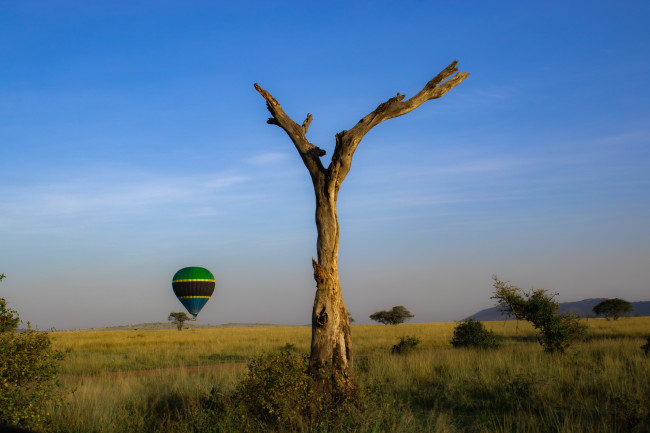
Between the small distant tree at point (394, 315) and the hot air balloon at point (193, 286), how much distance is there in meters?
35.2

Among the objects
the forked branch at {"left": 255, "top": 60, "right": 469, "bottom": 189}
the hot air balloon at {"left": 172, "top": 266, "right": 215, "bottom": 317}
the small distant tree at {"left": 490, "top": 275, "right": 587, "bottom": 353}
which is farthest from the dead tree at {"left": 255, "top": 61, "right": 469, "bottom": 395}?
the hot air balloon at {"left": 172, "top": 266, "right": 215, "bottom": 317}

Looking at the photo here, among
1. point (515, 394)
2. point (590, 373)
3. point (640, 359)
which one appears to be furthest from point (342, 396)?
point (640, 359)

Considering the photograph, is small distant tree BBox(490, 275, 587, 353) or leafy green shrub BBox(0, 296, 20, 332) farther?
small distant tree BBox(490, 275, 587, 353)

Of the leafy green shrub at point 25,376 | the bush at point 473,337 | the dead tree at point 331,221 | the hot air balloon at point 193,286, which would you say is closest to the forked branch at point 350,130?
the dead tree at point 331,221

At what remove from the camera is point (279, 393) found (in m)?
7.23

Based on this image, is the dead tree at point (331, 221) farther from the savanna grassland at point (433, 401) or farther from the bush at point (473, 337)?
the bush at point (473, 337)

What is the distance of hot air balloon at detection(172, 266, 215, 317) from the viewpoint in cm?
3956

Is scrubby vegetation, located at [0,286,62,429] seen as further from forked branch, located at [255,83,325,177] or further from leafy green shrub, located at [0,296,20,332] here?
forked branch, located at [255,83,325,177]

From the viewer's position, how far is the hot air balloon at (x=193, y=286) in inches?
1558

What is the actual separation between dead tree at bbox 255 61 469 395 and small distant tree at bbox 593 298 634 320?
5873 cm

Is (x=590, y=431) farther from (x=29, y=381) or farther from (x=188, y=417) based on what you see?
(x=29, y=381)

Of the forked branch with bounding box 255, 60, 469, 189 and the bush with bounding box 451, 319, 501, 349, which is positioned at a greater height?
the forked branch with bounding box 255, 60, 469, 189

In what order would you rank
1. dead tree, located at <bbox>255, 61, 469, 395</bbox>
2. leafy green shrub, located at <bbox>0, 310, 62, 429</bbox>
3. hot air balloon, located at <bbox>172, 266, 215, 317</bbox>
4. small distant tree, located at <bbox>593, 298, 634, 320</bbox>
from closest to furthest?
1. leafy green shrub, located at <bbox>0, 310, 62, 429</bbox>
2. dead tree, located at <bbox>255, 61, 469, 395</bbox>
3. hot air balloon, located at <bbox>172, 266, 215, 317</bbox>
4. small distant tree, located at <bbox>593, 298, 634, 320</bbox>

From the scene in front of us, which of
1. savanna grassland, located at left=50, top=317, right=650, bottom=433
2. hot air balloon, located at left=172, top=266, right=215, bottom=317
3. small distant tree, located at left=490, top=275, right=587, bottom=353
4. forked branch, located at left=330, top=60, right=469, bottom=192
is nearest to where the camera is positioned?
savanna grassland, located at left=50, top=317, right=650, bottom=433
